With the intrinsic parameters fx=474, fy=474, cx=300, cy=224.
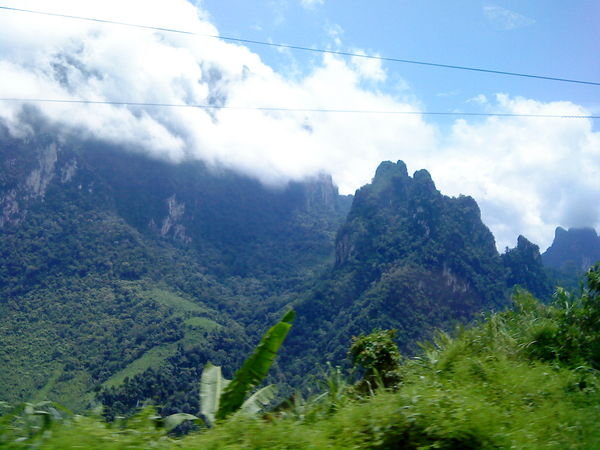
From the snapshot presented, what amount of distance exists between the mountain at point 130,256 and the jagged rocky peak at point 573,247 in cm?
5029

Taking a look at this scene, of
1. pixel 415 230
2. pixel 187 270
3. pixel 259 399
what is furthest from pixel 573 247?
pixel 259 399

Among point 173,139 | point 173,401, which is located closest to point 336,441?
point 173,401

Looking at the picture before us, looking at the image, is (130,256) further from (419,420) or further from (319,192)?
(419,420)

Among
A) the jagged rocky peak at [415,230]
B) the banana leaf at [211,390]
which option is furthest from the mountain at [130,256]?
the banana leaf at [211,390]

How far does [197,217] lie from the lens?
127938 mm

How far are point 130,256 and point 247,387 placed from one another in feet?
309

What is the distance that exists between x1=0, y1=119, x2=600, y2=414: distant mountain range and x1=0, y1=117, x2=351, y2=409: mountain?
35 cm

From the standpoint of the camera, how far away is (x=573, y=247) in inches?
3925

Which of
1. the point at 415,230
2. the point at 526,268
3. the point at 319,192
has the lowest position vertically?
the point at 526,268

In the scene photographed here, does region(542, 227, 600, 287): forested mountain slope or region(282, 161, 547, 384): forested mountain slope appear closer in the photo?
region(282, 161, 547, 384): forested mountain slope

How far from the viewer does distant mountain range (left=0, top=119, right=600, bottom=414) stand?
55.1 metres

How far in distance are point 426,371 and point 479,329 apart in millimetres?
1836

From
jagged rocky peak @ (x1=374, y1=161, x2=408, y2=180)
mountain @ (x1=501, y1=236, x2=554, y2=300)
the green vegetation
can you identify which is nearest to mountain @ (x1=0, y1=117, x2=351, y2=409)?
jagged rocky peak @ (x1=374, y1=161, x2=408, y2=180)

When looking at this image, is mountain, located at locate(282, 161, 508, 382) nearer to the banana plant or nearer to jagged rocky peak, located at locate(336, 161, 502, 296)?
jagged rocky peak, located at locate(336, 161, 502, 296)
